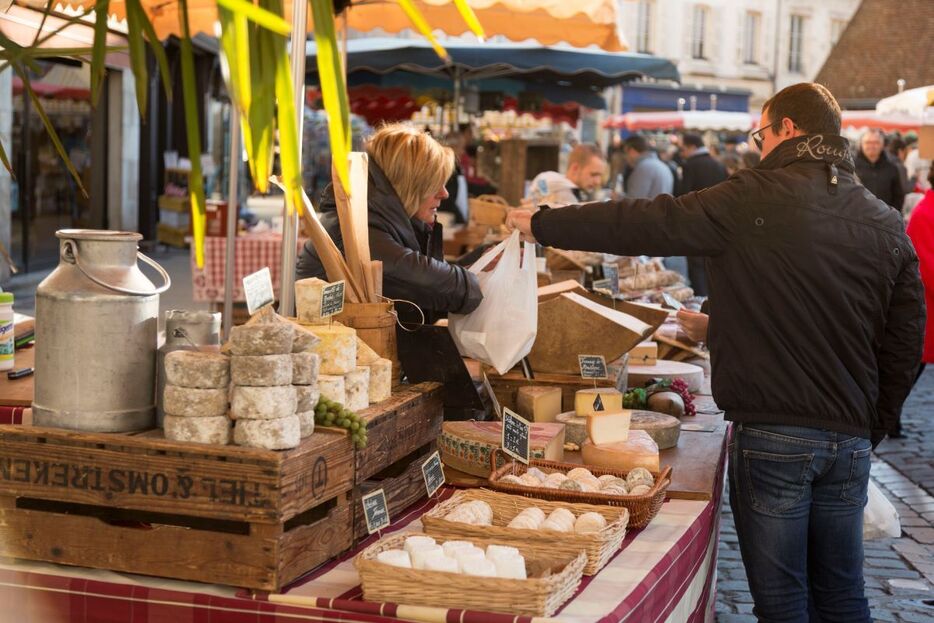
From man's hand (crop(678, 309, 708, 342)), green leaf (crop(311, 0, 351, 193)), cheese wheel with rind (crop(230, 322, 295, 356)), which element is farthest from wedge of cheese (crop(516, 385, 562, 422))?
green leaf (crop(311, 0, 351, 193))

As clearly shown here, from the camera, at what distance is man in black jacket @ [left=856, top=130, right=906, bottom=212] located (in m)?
11.2

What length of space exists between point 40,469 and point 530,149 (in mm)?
Result: 9690

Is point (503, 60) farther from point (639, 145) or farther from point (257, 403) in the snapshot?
point (257, 403)

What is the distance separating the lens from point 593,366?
3.57 meters

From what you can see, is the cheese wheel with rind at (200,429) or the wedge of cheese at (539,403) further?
the wedge of cheese at (539,403)

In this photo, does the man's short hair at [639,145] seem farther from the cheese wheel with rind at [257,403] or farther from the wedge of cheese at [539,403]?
the cheese wheel with rind at [257,403]

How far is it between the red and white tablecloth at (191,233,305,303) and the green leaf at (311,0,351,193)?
280 inches

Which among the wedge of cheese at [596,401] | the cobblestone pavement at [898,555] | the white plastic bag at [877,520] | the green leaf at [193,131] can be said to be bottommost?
the cobblestone pavement at [898,555]

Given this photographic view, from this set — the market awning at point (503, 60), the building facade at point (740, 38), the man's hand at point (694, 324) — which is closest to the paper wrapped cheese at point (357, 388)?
the man's hand at point (694, 324)

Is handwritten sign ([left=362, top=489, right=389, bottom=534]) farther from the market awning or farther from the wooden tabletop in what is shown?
the market awning

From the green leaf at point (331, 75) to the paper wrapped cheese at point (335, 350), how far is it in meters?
1.18

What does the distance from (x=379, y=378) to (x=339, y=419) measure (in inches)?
12.0

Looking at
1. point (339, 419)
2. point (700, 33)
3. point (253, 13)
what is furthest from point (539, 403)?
point (700, 33)

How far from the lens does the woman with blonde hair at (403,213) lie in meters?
3.50
